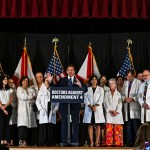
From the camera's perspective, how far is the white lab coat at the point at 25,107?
8055 mm

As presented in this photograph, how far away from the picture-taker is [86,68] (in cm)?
934

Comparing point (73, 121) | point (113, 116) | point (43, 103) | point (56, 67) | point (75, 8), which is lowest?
point (73, 121)

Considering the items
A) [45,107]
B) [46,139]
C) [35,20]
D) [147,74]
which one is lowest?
[46,139]

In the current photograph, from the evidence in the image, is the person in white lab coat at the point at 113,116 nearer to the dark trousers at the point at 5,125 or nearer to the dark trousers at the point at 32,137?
the dark trousers at the point at 32,137

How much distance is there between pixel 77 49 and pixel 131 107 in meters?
2.03

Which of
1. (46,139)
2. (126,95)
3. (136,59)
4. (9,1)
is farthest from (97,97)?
(9,1)

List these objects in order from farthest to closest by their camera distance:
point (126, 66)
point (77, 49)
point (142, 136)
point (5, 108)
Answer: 1. point (77, 49)
2. point (126, 66)
3. point (5, 108)
4. point (142, 136)

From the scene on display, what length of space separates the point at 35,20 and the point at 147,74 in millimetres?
3017

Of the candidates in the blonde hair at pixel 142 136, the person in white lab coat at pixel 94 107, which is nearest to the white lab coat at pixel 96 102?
the person in white lab coat at pixel 94 107

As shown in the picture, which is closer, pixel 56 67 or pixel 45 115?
pixel 45 115

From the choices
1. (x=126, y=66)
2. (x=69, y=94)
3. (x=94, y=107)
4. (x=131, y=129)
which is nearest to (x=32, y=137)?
(x=94, y=107)

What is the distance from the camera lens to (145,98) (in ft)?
25.7

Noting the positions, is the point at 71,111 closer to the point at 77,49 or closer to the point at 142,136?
the point at 77,49

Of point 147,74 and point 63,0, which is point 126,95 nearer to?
point 147,74
